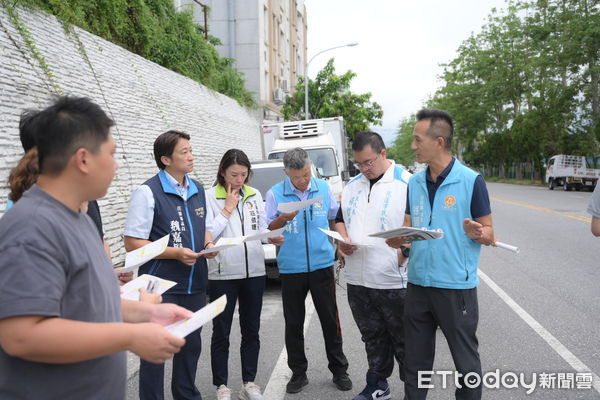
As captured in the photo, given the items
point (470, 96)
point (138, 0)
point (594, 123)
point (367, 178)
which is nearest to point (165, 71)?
point (138, 0)

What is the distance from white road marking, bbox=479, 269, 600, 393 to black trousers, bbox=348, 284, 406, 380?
1507 mm

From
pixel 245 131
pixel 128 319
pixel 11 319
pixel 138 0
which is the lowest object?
pixel 128 319

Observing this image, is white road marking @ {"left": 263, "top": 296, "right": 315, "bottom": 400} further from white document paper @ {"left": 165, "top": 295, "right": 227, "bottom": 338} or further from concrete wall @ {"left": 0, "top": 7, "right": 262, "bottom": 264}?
concrete wall @ {"left": 0, "top": 7, "right": 262, "bottom": 264}

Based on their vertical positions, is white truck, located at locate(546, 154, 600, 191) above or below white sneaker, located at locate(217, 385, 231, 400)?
above

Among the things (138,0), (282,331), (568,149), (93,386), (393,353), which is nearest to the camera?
(93,386)

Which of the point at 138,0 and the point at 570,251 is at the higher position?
the point at 138,0

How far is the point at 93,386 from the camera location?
1.68 metres

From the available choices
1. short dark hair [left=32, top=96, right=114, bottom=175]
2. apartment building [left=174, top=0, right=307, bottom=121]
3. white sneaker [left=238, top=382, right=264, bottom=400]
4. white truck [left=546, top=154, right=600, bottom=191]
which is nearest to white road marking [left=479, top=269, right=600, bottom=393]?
white sneaker [left=238, top=382, right=264, bottom=400]

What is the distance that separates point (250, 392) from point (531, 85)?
153ft

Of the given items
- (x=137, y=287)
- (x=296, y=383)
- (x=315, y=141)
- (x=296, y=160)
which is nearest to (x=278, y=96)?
(x=315, y=141)

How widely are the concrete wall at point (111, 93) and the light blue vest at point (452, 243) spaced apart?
122 inches

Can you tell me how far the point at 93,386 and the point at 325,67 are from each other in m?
31.6

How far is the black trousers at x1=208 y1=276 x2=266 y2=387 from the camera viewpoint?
399 cm

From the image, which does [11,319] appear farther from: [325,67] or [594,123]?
[594,123]
